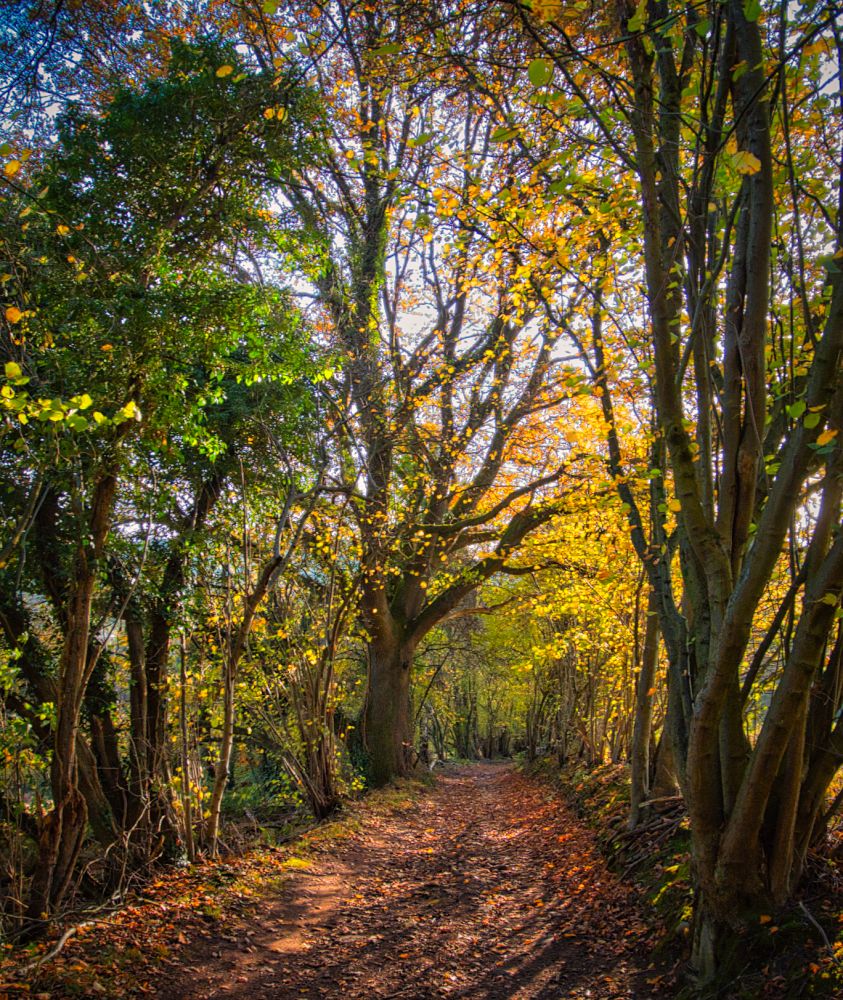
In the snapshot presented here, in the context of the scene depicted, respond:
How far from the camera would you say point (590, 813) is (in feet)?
26.1

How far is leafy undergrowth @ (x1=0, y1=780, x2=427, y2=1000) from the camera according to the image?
343cm

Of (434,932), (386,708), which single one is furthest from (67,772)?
(386,708)

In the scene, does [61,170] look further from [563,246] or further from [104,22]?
[563,246]

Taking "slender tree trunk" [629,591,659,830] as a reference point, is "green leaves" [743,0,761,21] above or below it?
above

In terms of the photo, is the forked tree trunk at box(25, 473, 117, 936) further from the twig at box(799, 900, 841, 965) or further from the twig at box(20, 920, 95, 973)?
the twig at box(799, 900, 841, 965)

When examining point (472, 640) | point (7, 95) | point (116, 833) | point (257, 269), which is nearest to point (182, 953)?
point (116, 833)

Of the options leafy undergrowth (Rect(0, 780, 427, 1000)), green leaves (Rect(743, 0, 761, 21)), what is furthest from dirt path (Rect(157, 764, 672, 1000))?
green leaves (Rect(743, 0, 761, 21))

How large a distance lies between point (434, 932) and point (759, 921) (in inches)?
101

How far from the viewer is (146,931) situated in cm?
420

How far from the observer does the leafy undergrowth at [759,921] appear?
105 inches

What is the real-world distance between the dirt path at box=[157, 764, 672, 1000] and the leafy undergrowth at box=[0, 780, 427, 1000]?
Result: 0.16 meters

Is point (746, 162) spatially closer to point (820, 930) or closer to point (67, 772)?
point (820, 930)

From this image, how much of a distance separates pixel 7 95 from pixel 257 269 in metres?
2.09

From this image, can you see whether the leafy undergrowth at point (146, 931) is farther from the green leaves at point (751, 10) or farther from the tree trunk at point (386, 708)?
the green leaves at point (751, 10)
